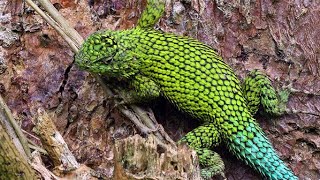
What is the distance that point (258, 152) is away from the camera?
4090 mm

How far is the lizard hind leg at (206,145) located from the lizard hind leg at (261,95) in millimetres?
A: 346

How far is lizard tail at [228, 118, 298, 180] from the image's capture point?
13.3ft


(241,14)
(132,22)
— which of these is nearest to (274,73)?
(241,14)

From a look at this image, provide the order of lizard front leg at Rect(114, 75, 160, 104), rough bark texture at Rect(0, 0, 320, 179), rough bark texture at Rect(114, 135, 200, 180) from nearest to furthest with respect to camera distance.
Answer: rough bark texture at Rect(114, 135, 200, 180)
lizard front leg at Rect(114, 75, 160, 104)
rough bark texture at Rect(0, 0, 320, 179)

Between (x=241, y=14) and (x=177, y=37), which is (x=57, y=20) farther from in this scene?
(x=241, y=14)

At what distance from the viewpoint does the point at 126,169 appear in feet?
11.3

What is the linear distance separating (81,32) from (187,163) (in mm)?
1804

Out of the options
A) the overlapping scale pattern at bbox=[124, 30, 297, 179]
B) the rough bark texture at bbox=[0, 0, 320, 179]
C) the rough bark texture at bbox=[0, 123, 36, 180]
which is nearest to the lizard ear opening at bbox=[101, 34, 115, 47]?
the overlapping scale pattern at bbox=[124, 30, 297, 179]

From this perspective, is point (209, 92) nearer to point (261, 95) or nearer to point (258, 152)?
point (261, 95)

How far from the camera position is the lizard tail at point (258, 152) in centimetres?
405

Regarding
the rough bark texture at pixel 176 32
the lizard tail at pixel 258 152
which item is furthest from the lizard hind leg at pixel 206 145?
the rough bark texture at pixel 176 32

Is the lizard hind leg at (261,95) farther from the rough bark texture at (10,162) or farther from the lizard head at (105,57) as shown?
the rough bark texture at (10,162)

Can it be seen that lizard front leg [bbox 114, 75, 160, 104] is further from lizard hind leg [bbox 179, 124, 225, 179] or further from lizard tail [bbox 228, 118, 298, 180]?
lizard tail [bbox 228, 118, 298, 180]

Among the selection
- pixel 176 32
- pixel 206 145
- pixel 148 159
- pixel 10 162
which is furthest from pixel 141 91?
pixel 10 162
